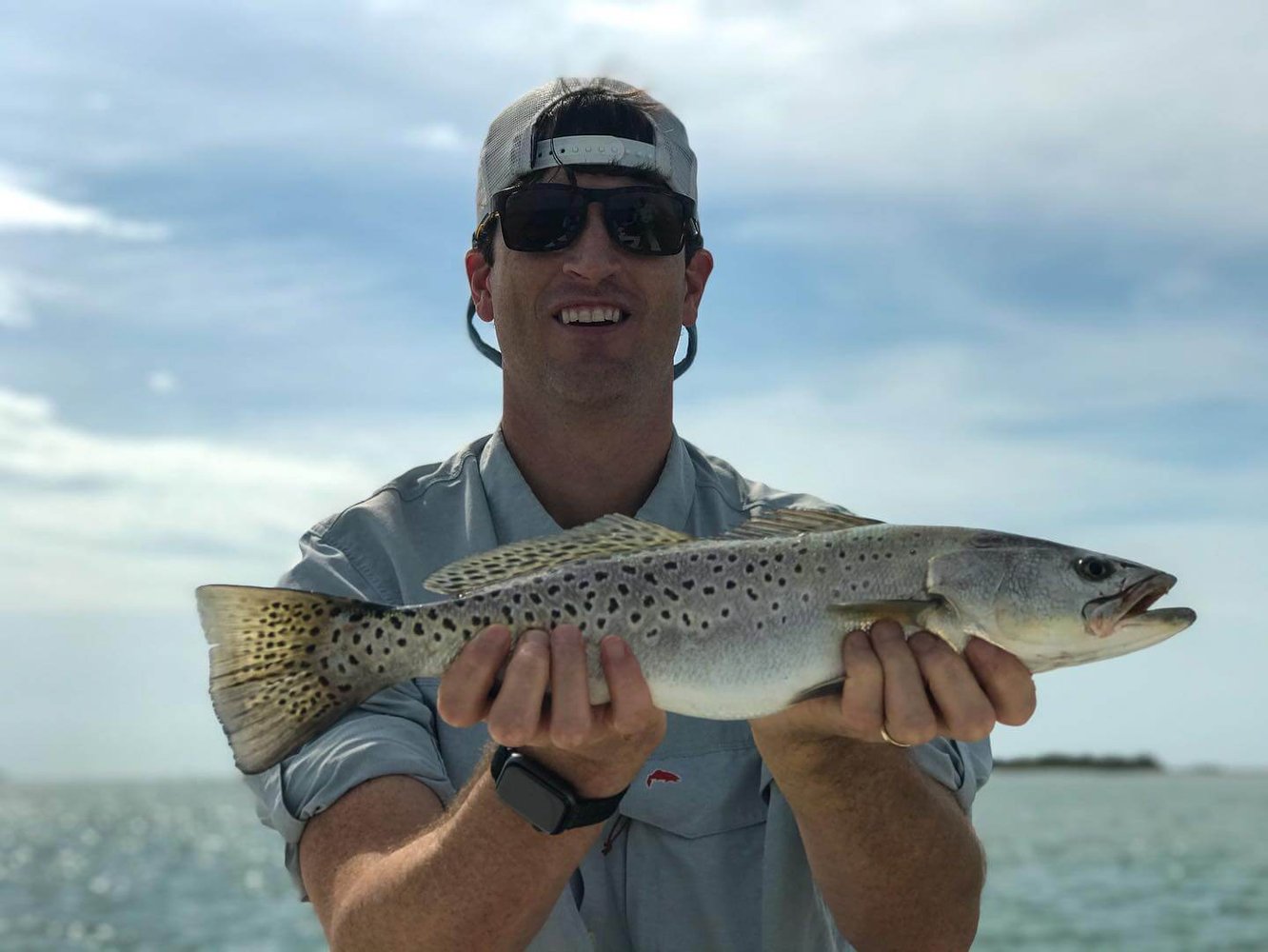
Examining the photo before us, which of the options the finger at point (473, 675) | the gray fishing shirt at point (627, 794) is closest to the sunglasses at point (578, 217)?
the gray fishing shirt at point (627, 794)

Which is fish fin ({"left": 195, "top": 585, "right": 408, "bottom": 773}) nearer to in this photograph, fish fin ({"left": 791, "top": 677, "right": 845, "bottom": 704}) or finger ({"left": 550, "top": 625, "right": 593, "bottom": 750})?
finger ({"left": 550, "top": 625, "right": 593, "bottom": 750})

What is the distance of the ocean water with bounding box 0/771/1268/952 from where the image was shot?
79.1ft

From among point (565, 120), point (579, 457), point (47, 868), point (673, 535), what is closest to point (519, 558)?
point (673, 535)

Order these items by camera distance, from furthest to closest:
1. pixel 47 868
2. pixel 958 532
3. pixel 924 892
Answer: pixel 47 868
pixel 924 892
pixel 958 532

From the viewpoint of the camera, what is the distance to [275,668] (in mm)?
4480

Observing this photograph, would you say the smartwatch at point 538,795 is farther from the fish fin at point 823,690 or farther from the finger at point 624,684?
the fish fin at point 823,690

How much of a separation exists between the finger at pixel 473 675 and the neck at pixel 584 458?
146 cm

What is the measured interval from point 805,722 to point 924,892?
0.96 meters

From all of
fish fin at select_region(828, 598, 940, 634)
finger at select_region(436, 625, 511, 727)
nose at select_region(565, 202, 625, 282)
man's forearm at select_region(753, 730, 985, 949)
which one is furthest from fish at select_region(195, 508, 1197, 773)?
nose at select_region(565, 202, 625, 282)

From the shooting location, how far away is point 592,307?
5578mm

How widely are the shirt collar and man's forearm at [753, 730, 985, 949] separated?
51.2 inches

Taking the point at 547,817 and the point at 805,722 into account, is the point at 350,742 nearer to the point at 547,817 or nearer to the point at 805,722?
the point at 547,817

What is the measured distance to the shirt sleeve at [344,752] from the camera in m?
4.80

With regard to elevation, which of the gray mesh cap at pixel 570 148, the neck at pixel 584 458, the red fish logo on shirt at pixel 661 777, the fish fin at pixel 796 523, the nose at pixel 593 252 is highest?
the gray mesh cap at pixel 570 148
